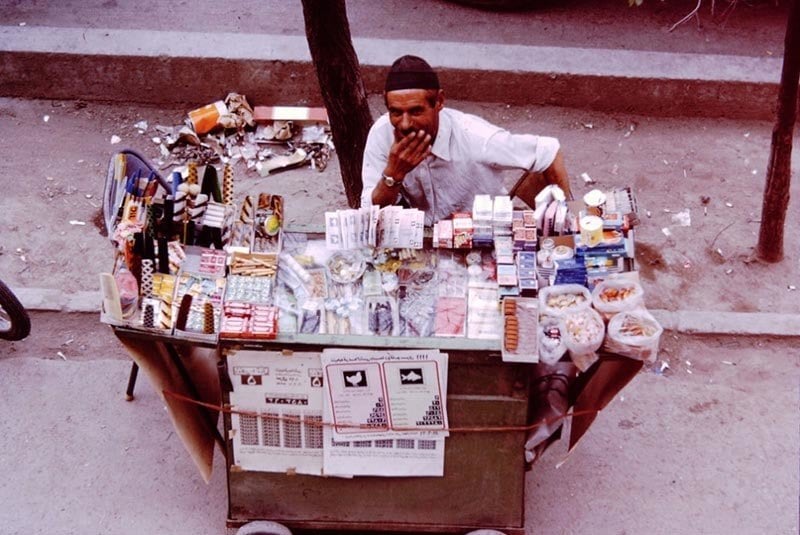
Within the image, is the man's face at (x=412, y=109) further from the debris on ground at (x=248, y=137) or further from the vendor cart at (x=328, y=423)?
the debris on ground at (x=248, y=137)

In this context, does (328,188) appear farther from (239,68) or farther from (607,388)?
(607,388)

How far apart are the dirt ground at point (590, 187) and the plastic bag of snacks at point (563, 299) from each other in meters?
1.88

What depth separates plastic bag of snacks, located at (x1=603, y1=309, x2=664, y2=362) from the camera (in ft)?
10.2

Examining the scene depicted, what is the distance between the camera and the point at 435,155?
412cm

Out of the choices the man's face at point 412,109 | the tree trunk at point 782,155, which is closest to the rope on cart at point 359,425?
the man's face at point 412,109

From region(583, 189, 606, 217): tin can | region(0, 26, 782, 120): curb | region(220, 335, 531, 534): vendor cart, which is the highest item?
region(0, 26, 782, 120): curb

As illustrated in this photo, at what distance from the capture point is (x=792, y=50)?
469cm

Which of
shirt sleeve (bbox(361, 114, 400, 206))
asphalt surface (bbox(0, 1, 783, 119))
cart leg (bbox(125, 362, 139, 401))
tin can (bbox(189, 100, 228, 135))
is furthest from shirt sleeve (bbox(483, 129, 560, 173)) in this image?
tin can (bbox(189, 100, 228, 135))

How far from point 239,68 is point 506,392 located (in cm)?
381

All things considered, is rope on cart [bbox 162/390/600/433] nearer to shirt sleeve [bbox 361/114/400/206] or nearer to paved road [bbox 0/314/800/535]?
paved road [bbox 0/314/800/535]

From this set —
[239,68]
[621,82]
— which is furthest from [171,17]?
[621,82]

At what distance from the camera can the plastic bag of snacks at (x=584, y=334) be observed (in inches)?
123

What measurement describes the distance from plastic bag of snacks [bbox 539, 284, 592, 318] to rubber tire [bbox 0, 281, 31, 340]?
2817 millimetres

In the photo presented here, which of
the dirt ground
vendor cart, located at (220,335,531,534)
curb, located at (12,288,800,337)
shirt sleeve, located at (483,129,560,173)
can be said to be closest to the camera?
vendor cart, located at (220,335,531,534)
